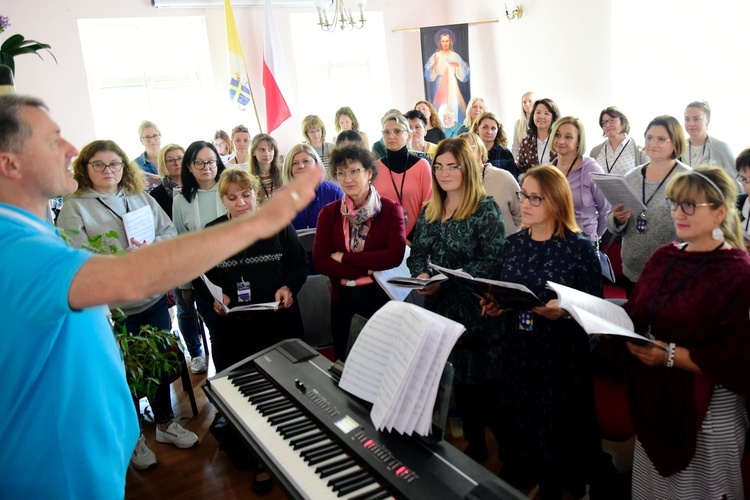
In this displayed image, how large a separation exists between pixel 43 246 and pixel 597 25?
654 cm

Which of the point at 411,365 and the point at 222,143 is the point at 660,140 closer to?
the point at 411,365

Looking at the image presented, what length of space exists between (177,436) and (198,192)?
1443mm

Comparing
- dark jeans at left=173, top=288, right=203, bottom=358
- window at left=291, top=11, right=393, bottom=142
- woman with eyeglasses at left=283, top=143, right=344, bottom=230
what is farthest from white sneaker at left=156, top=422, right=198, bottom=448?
window at left=291, top=11, right=393, bottom=142

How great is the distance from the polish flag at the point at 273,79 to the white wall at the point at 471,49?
0.25 m

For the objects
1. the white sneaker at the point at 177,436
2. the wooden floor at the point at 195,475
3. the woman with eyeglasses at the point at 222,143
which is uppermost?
the woman with eyeglasses at the point at 222,143

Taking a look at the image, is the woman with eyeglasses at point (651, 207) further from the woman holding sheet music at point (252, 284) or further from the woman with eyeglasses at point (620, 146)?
the woman holding sheet music at point (252, 284)

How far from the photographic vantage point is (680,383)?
171 cm

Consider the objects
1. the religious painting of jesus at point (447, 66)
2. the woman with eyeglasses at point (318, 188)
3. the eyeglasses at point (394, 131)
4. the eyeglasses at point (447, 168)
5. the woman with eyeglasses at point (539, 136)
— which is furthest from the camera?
the religious painting of jesus at point (447, 66)

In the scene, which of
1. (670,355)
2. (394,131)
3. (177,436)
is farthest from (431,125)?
(670,355)

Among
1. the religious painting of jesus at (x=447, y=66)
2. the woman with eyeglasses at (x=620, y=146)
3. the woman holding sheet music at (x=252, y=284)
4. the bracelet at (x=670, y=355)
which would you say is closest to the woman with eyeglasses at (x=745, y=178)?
the bracelet at (x=670, y=355)

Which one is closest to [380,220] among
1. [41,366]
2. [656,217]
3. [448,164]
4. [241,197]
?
[448,164]

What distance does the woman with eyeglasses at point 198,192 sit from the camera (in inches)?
132

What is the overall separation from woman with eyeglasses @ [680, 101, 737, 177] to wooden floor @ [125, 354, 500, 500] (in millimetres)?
2791

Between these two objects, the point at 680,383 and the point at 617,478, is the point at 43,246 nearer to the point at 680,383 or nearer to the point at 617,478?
the point at 680,383
